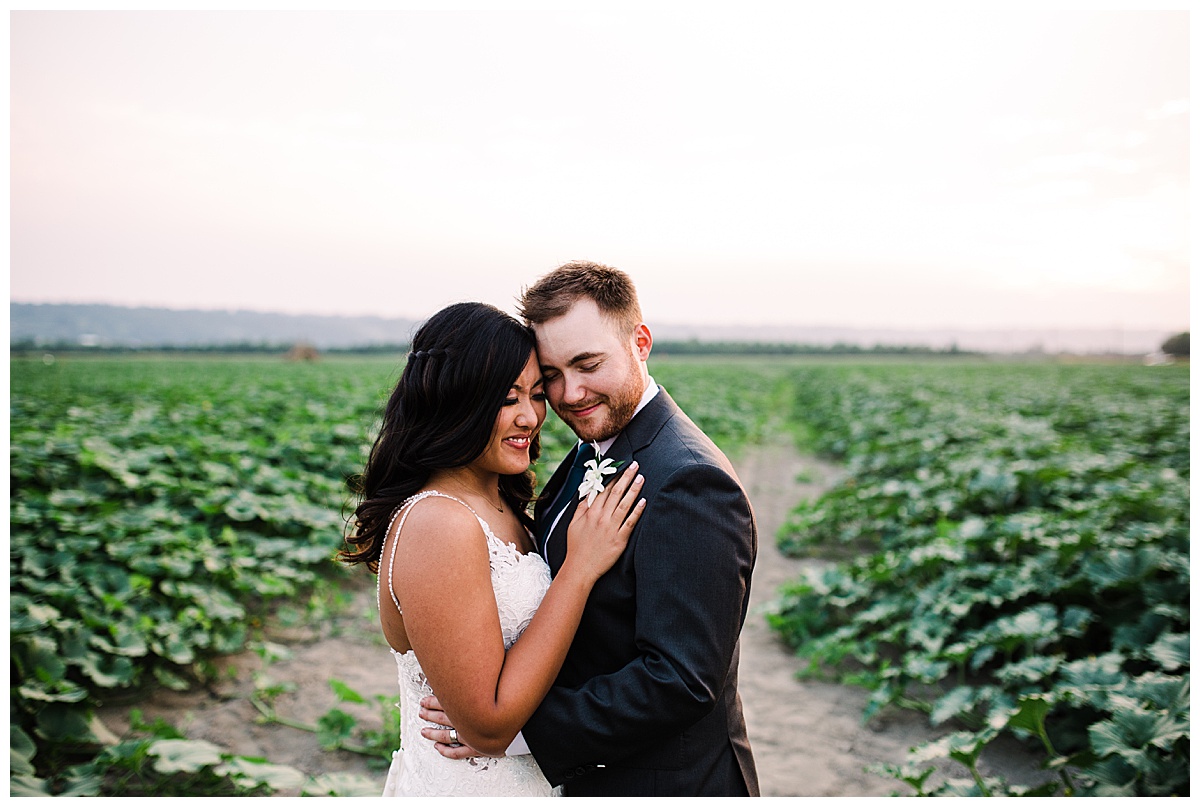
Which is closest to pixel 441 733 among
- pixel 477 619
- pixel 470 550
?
pixel 477 619

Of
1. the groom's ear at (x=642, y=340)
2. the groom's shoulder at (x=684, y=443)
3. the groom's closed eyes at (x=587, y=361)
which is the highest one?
the groom's ear at (x=642, y=340)

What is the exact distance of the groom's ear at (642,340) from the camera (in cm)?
225

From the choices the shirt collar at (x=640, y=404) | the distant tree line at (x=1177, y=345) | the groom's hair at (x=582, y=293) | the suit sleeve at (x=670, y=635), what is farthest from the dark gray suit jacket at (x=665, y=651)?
the distant tree line at (x=1177, y=345)

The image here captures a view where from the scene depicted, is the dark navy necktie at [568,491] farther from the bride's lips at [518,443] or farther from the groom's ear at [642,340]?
the groom's ear at [642,340]

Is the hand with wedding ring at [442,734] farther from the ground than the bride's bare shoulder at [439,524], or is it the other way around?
the bride's bare shoulder at [439,524]

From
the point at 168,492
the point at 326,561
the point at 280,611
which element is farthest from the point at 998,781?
the point at 168,492

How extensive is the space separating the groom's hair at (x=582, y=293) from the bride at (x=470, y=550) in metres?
0.10

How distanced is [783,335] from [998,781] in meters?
202

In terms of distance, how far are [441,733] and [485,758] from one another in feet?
0.49

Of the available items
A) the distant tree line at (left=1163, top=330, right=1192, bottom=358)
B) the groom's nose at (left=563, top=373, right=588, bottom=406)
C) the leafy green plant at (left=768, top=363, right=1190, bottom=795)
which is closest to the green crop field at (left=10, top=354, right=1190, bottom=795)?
the leafy green plant at (left=768, top=363, right=1190, bottom=795)

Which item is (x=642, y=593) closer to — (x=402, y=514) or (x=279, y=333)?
(x=402, y=514)

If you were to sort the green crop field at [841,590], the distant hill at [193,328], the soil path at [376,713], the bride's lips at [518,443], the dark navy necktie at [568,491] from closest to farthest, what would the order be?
the bride's lips at [518,443]
the dark navy necktie at [568,491]
the green crop field at [841,590]
the soil path at [376,713]
the distant hill at [193,328]

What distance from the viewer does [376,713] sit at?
4.59 meters

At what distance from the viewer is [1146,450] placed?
38.1 feet
